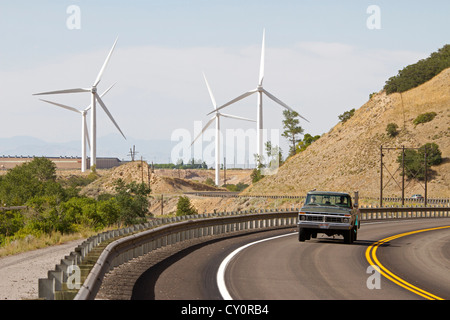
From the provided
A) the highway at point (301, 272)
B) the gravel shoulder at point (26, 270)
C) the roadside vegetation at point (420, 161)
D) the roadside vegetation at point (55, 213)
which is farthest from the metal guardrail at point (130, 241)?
the roadside vegetation at point (420, 161)

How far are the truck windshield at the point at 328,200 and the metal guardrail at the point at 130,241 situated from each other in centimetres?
384

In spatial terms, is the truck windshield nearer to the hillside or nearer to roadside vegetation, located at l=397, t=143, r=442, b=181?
the hillside

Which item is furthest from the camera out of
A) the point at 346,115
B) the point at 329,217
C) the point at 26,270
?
the point at 346,115

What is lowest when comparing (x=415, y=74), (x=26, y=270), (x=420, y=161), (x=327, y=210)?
(x=26, y=270)

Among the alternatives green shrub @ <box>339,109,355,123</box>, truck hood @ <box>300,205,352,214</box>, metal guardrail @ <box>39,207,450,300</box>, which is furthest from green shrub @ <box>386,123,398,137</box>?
truck hood @ <box>300,205,352,214</box>

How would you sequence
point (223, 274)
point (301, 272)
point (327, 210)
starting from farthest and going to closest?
point (327, 210)
point (301, 272)
point (223, 274)

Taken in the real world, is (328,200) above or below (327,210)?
above

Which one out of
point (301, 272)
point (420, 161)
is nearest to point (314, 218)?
point (301, 272)

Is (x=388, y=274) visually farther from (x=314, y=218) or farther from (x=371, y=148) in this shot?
(x=371, y=148)

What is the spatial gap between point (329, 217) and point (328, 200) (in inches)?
52.1

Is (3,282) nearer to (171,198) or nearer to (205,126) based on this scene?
(205,126)

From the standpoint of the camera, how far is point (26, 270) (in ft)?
54.7

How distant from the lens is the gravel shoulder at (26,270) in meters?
12.7
